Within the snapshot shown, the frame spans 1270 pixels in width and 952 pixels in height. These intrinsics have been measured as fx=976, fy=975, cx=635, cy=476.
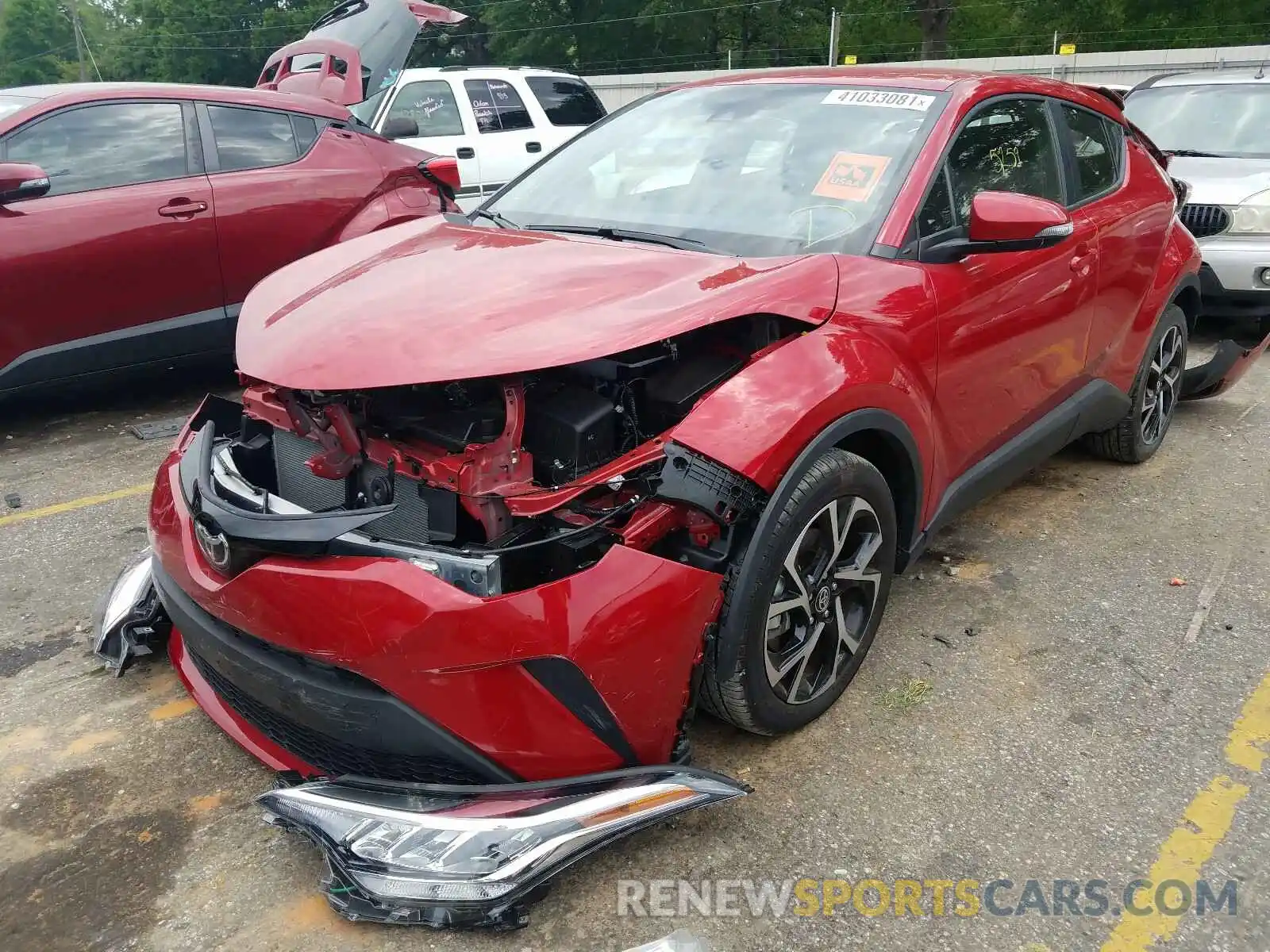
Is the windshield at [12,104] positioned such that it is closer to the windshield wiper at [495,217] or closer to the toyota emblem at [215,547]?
the windshield wiper at [495,217]

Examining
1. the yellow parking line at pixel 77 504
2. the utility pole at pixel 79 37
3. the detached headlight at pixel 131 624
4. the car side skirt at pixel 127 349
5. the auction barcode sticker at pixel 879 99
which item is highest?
the utility pole at pixel 79 37

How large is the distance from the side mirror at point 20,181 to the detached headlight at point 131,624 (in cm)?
251

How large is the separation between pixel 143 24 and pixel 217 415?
7499cm

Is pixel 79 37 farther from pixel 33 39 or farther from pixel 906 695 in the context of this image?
pixel 906 695

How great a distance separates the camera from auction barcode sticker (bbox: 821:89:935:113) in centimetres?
310

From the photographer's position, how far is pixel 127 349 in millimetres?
4934

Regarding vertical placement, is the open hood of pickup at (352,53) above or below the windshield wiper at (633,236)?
above

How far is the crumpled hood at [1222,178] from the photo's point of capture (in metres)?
6.50

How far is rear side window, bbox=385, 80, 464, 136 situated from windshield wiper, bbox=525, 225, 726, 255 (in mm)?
6274

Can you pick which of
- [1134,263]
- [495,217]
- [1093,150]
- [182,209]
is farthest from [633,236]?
[182,209]

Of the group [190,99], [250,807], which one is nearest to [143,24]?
[190,99]

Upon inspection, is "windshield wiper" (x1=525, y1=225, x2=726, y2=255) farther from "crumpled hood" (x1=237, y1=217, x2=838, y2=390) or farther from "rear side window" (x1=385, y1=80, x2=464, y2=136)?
"rear side window" (x1=385, y1=80, x2=464, y2=136)

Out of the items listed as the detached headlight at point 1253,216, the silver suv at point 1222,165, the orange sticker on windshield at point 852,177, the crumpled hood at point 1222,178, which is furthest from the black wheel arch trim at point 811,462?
the detached headlight at point 1253,216

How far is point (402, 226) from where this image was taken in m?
3.35
